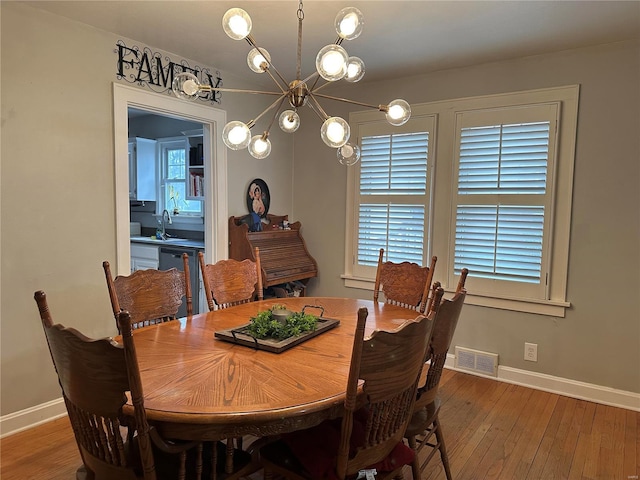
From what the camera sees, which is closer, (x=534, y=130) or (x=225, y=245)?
(x=534, y=130)

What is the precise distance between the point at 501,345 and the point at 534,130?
1.64 metres

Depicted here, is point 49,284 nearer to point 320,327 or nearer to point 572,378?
point 320,327

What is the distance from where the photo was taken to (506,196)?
3.27 meters

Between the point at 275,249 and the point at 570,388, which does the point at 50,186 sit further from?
the point at 570,388

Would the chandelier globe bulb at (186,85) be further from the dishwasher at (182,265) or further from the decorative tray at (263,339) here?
the dishwasher at (182,265)

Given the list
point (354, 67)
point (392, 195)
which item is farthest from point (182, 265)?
point (354, 67)

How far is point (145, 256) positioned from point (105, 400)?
3707mm

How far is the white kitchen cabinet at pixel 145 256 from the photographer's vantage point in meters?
4.52

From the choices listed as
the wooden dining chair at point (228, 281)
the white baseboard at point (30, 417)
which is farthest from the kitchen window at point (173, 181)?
the white baseboard at point (30, 417)

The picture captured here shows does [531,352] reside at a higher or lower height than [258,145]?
lower

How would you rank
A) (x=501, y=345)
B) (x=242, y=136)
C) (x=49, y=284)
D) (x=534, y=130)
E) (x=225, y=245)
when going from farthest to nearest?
(x=225, y=245)
(x=501, y=345)
(x=534, y=130)
(x=49, y=284)
(x=242, y=136)

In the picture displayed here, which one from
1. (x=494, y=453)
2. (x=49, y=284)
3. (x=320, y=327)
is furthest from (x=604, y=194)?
(x=49, y=284)

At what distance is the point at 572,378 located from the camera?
312 centimetres

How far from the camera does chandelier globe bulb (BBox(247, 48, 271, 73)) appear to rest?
197cm
